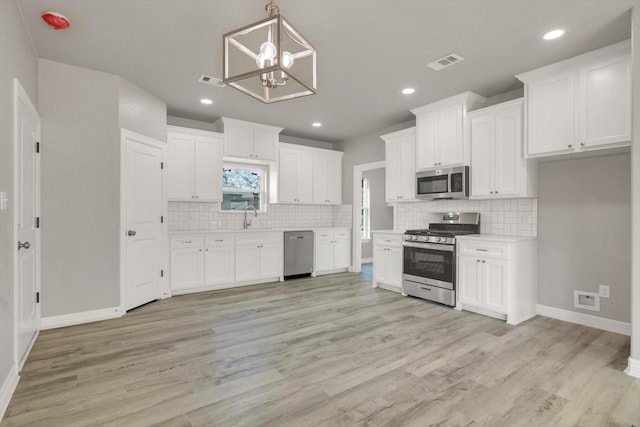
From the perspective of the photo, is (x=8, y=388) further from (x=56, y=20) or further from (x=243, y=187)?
(x=243, y=187)

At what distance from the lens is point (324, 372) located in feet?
7.73

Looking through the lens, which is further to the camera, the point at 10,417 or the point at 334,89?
the point at 334,89

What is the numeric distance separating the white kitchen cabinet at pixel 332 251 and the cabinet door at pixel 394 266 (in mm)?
1477

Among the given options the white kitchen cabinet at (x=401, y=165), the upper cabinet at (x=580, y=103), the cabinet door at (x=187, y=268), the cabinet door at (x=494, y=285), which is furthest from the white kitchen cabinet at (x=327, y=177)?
the upper cabinet at (x=580, y=103)

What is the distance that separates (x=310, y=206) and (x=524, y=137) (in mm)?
3990

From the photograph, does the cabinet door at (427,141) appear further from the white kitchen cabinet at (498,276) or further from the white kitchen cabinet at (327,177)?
the white kitchen cabinet at (327,177)

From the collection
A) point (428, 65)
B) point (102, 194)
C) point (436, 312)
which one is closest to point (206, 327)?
point (102, 194)

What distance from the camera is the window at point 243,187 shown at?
5613 millimetres

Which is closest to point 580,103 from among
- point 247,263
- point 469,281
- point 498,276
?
point 498,276

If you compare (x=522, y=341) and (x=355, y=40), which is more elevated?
(x=355, y=40)

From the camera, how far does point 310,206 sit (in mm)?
6574

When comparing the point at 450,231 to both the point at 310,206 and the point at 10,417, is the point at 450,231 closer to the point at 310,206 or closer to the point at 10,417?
the point at 310,206

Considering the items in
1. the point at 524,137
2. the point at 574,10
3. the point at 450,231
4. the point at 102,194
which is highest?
the point at 574,10

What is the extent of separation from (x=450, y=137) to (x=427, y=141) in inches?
13.3
